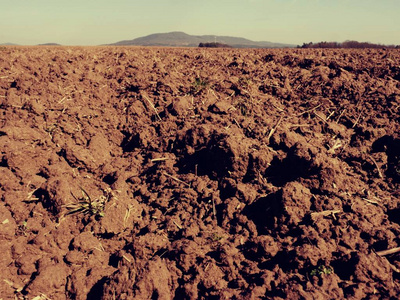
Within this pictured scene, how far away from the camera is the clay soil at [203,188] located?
5.80ft

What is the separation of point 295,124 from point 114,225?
2298 millimetres

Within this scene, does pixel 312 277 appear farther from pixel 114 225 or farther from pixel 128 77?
pixel 128 77

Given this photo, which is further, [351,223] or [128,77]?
[128,77]

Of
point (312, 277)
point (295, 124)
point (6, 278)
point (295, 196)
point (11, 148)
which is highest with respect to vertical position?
point (295, 124)

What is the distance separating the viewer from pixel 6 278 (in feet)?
5.98

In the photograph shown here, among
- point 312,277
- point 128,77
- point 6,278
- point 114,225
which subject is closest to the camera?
point 312,277

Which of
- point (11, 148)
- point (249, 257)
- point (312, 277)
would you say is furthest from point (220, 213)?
point (11, 148)

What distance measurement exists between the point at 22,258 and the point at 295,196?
2196 millimetres

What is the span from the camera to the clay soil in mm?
→ 1767

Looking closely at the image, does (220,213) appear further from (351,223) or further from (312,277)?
(351,223)

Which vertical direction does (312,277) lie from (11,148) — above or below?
below

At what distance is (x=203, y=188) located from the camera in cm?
245

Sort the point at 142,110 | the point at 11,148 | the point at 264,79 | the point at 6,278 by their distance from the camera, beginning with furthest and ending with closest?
the point at 264,79 → the point at 142,110 → the point at 11,148 → the point at 6,278

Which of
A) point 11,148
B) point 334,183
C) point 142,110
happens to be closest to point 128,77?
point 142,110
